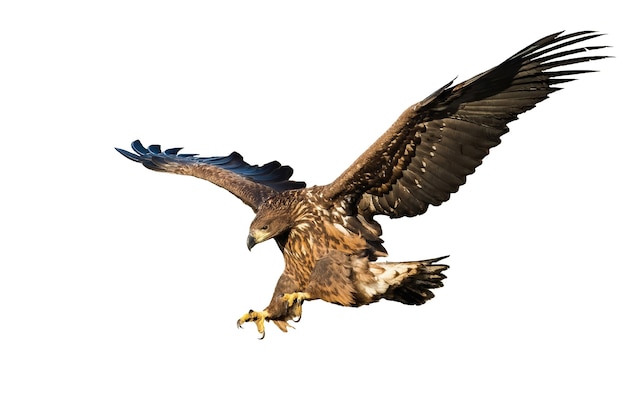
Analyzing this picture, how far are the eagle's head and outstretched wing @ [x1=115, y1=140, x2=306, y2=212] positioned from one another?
1.94 ft

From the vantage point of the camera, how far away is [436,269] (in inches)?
360

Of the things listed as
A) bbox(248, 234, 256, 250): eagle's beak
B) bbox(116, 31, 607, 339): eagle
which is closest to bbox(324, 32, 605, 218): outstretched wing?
bbox(116, 31, 607, 339): eagle

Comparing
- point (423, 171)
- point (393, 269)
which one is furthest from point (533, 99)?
point (393, 269)

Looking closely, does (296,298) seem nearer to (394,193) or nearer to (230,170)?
(394,193)

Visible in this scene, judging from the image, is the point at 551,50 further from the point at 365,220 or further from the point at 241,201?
the point at 241,201

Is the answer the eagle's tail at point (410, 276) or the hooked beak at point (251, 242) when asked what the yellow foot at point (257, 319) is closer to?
the hooked beak at point (251, 242)

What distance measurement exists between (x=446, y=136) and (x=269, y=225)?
5.82 ft

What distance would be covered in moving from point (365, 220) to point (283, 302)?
1.05 m

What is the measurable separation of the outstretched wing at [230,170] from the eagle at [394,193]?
0.88 feet

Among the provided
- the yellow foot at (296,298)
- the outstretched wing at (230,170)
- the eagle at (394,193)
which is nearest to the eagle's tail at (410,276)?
the eagle at (394,193)

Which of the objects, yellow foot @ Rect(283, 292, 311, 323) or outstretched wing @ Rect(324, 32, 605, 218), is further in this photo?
yellow foot @ Rect(283, 292, 311, 323)

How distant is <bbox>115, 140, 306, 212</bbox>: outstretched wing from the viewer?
34.4 feet

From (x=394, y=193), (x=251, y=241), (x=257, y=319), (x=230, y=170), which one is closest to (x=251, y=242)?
(x=251, y=241)

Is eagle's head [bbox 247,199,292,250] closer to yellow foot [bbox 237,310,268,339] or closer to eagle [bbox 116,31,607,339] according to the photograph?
eagle [bbox 116,31,607,339]
